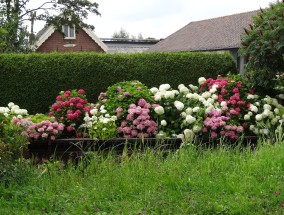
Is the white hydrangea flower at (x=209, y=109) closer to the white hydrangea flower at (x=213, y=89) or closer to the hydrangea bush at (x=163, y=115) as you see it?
the hydrangea bush at (x=163, y=115)

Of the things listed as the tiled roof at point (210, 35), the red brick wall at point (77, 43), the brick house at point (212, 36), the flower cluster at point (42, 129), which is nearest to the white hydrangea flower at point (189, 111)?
the flower cluster at point (42, 129)

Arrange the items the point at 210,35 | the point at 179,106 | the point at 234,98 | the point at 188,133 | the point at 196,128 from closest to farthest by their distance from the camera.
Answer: the point at 188,133, the point at 196,128, the point at 179,106, the point at 234,98, the point at 210,35

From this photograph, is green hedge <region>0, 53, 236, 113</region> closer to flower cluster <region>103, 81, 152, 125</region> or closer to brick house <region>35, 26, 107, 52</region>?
flower cluster <region>103, 81, 152, 125</region>

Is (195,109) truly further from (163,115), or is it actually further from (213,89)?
(213,89)

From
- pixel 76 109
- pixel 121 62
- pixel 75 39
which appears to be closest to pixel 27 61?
pixel 121 62

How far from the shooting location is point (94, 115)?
7.53 metres

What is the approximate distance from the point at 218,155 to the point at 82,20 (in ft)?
67.3

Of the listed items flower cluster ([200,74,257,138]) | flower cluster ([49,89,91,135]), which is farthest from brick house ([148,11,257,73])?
flower cluster ([49,89,91,135])

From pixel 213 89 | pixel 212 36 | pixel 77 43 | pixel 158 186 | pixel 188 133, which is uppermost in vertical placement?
pixel 212 36

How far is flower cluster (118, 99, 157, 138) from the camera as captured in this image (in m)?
7.16

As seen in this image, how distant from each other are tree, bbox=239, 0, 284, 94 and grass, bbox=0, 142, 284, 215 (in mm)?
2572

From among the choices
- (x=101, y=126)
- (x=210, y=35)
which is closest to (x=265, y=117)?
(x=101, y=126)

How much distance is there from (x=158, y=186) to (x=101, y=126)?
9.02 ft

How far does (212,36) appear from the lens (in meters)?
33.5
